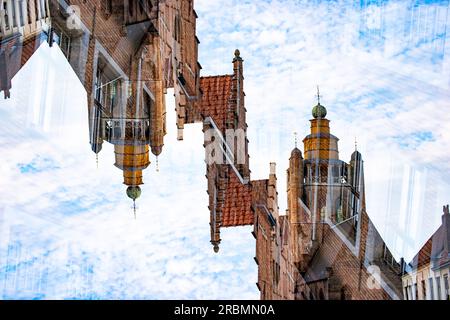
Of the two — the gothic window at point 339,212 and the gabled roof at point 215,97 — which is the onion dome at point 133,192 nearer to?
the gabled roof at point 215,97

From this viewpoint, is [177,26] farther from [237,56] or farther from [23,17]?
[23,17]

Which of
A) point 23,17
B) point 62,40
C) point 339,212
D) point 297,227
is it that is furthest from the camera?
point 339,212

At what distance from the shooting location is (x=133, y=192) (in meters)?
11.3

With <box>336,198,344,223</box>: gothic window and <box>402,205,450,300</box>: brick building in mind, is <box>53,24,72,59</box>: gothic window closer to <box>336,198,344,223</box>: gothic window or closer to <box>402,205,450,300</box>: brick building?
<box>402,205,450,300</box>: brick building

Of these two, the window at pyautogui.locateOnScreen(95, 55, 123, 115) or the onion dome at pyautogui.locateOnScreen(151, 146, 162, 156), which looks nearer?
the window at pyautogui.locateOnScreen(95, 55, 123, 115)

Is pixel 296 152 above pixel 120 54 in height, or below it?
above

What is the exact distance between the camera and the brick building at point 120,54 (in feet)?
33.5

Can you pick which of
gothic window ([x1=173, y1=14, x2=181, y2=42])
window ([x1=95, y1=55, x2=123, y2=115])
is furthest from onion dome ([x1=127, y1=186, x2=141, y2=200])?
gothic window ([x1=173, y1=14, x2=181, y2=42])

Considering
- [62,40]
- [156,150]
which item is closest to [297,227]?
[156,150]

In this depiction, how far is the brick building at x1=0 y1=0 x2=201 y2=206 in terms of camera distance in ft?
33.5

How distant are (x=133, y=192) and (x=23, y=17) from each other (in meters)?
3.28
